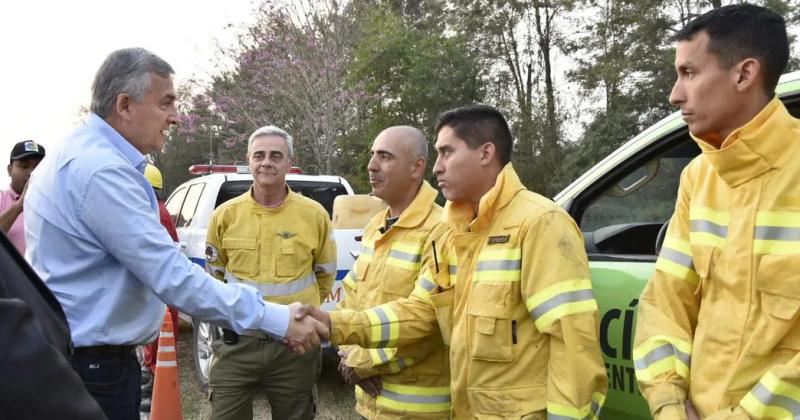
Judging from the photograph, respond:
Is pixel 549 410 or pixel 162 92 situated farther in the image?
pixel 162 92

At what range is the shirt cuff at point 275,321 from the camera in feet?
8.75

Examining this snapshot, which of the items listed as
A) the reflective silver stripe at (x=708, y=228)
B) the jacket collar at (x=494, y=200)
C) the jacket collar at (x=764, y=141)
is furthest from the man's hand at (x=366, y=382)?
the jacket collar at (x=764, y=141)

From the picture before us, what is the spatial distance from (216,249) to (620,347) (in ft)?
8.30

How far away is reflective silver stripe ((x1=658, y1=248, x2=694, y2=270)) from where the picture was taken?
5.85 feet

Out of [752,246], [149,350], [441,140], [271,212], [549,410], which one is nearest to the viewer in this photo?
[752,246]

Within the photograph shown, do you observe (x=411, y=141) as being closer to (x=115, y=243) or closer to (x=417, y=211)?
(x=417, y=211)

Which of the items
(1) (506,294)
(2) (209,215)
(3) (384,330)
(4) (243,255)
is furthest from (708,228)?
(2) (209,215)

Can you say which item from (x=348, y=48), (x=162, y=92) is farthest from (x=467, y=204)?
(x=348, y=48)

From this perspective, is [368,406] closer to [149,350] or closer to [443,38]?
[149,350]

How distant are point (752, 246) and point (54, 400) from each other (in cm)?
149

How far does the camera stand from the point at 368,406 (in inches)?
110

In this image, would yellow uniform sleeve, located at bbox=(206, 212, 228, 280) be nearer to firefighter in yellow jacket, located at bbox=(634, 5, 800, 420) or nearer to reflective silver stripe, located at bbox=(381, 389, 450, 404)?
reflective silver stripe, located at bbox=(381, 389, 450, 404)

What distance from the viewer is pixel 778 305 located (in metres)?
1.49

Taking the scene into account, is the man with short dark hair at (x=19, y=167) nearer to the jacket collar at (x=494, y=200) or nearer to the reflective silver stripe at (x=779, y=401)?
the jacket collar at (x=494, y=200)
